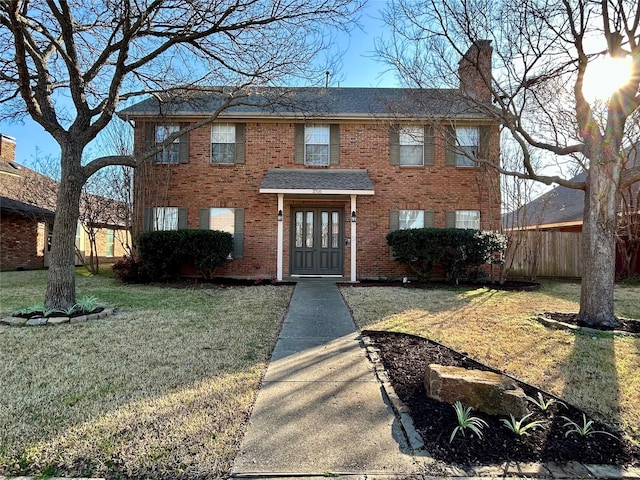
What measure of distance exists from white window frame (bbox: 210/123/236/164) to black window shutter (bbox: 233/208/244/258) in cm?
173

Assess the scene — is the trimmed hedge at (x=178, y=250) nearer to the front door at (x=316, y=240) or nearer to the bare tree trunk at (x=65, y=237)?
the front door at (x=316, y=240)

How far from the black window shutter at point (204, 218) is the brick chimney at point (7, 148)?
1400cm

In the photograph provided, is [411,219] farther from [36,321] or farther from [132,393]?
[132,393]

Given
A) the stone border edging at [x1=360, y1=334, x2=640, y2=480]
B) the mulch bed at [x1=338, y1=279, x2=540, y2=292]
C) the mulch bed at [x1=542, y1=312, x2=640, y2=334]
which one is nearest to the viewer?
the stone border edging at [x1=360, y1=334, x2=640, y2=480]

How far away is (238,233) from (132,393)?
8.68m

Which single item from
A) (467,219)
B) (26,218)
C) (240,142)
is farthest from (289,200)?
(26,218)

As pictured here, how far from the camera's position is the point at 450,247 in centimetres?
1012

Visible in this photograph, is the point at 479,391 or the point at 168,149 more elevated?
the point at 168,149

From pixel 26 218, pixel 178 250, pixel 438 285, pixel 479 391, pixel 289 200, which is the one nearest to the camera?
pixel 479 391

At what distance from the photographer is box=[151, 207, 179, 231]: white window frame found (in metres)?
11.7

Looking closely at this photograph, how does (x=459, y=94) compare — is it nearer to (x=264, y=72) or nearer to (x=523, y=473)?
(x=264, y=72)

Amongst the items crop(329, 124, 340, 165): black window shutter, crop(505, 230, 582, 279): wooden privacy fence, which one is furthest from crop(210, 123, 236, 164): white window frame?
crop(505, 230, 582, 279): wooden privacy fence

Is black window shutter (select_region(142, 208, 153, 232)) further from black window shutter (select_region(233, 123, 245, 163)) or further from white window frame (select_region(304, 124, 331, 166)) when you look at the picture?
white window frame (select_region(304, 124, 331, 166))

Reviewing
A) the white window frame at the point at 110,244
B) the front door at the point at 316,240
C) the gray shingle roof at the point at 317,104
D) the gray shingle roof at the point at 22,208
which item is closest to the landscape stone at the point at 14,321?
the gray shingle roof at the point at 317,104
